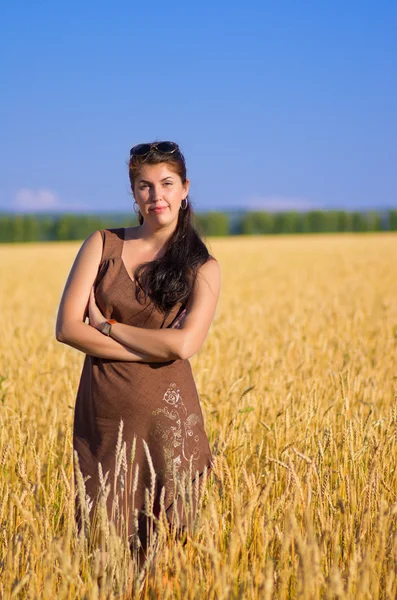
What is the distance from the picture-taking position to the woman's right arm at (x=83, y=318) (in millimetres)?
2580

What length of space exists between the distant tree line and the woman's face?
55.9m

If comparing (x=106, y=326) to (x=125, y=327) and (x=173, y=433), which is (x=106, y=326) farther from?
(x=173, y=433)

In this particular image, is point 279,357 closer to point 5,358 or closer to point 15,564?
point 5,358

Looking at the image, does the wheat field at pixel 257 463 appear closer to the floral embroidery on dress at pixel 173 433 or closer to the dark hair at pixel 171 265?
the floral embroidery on dress at pixel 173 433

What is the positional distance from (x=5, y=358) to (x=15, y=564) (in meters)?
4.07

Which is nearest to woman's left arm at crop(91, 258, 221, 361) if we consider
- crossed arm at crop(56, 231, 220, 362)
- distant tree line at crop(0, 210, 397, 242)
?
crossed arm at crop(56, 231, 220, 362)

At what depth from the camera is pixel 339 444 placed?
152 inches

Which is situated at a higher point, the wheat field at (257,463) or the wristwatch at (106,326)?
the wristwatch at (106,326)

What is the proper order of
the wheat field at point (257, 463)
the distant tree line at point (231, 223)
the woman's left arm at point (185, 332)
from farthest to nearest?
the distant tree line at point (231, 223) → the woman's left arm at point (185, 332) → the wheat field at point (257, 463)

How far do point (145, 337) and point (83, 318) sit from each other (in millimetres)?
286

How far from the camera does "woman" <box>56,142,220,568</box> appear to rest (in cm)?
258

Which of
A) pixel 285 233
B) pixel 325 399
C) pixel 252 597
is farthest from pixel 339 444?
pixel 285 233

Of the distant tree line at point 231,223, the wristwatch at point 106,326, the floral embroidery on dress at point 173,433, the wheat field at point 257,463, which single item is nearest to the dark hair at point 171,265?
the wristwatch at point 106,326

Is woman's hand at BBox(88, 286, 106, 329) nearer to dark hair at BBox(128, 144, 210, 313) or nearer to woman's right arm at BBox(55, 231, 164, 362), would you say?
woman's right arm at BBox(55, 231, 164, 362)
